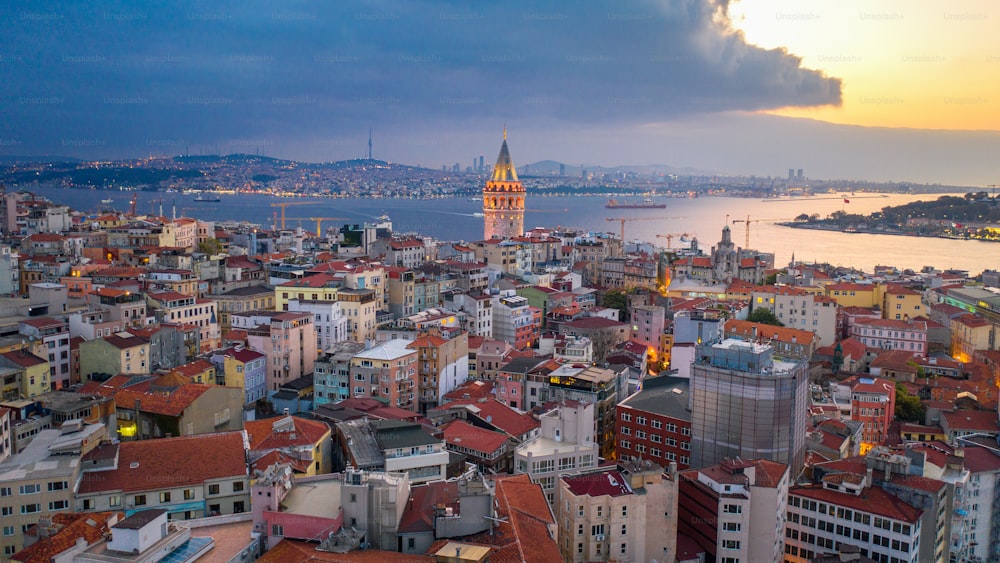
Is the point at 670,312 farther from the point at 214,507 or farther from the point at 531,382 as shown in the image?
the point at 214,507

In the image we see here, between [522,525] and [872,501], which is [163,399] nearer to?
[522,525]

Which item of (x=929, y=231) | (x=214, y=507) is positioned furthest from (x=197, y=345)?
(x=929, y=231)

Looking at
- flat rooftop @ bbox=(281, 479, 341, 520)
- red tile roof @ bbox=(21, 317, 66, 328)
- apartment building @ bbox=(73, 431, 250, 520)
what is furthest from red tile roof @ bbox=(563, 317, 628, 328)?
flat rooftop @ bbox=(281, 479, 341, 520)

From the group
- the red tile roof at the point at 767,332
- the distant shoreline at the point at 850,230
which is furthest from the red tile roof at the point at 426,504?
the distant shoreline at the point at 850,230

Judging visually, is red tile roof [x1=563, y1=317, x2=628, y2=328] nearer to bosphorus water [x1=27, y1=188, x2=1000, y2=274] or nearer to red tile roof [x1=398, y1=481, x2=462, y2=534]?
red tile roof [x1=398, y1=481, x2=462, y2=534]

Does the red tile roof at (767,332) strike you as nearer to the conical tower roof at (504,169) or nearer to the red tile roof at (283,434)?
the red tile roof at (283,434)

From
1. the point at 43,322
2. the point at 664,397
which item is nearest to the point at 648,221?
the point at 664,397
